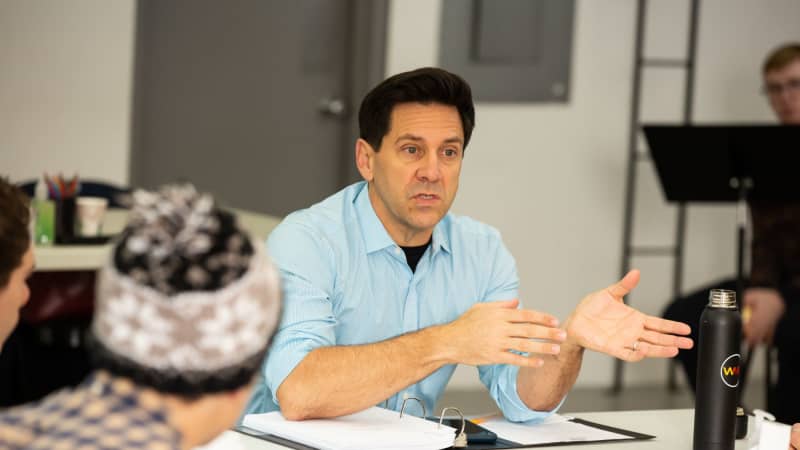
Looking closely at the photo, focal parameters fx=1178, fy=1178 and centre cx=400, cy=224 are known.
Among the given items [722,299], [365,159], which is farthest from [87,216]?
[722,299]

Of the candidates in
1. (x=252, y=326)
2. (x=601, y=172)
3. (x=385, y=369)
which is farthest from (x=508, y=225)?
(x=252, y=326)

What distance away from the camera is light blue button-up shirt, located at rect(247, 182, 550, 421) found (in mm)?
2219

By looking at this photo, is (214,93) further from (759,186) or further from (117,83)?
(759,186)

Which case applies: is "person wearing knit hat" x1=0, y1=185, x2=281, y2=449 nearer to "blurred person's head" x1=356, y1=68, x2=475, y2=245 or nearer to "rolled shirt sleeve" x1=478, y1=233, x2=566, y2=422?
"rolled shirt sleeve" x1=478, y1=233, x2=566, y2=422

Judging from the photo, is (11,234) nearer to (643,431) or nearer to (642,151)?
(643,431)

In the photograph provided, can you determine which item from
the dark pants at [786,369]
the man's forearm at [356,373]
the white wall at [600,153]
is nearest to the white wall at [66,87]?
the white wall at [600,153]

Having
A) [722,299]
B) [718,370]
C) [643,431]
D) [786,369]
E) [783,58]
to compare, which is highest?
[783,58]

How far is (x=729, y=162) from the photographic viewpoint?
4.16m

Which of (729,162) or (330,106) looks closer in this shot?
(729,162)

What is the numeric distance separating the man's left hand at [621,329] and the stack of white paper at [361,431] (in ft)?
1.11

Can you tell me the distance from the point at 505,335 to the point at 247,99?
309cm

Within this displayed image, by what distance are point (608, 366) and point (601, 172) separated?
0.90 meters

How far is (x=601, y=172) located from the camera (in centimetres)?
529

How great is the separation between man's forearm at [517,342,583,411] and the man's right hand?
103 mm
